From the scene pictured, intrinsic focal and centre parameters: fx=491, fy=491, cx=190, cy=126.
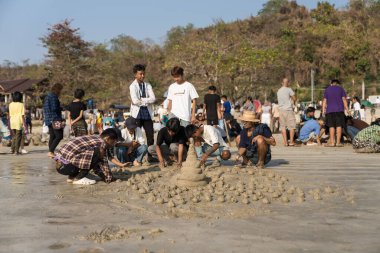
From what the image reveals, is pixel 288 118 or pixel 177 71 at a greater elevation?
pixel 177 71

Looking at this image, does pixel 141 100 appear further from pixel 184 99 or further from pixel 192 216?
pixel 192 216

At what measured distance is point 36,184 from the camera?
23.6 feet

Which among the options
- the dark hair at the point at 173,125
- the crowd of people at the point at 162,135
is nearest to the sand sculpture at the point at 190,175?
the crowd of people at the point at 162,135

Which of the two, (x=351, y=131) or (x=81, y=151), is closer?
(x=81, y=151)

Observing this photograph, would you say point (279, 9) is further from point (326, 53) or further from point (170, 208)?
point (170, 208)

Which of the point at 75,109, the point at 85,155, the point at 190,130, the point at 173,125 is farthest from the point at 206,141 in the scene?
the point at 75,109

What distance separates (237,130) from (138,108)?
636cm

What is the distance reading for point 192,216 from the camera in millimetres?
4879

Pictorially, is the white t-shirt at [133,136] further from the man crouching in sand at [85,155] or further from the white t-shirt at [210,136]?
the man crouching in sand at [85,155]

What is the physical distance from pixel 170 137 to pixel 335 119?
5.63m

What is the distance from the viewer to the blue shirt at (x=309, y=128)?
12.7 metres

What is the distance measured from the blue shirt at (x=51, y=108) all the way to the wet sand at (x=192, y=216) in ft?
7.23

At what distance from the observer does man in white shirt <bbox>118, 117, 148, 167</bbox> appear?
8383 mm

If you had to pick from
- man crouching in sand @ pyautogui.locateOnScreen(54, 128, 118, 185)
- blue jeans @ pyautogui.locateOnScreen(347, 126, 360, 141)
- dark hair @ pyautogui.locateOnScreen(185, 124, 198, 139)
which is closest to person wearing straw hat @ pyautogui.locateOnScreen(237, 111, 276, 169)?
dark hair @ pyautogui.locateOnScreen(185, 124, 198, 139)
